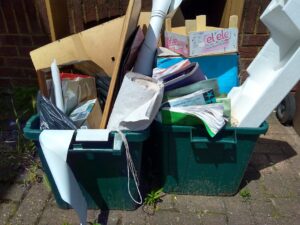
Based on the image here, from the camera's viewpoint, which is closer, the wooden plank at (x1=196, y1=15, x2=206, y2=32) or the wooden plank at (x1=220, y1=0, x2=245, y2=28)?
the wooden plank at (x1=196, y1=15, x2=206, y2=32)

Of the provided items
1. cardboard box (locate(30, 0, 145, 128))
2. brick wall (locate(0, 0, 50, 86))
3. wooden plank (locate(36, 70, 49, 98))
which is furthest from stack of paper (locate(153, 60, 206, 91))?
brick wall (locate(0, 0, 50, 86))

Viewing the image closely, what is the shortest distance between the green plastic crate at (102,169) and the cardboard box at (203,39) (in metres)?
0.68

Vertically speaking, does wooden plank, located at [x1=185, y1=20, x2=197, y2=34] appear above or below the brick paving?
above

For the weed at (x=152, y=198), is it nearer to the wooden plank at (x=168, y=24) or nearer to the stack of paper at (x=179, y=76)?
the stack of paper at (x=179, y=76)

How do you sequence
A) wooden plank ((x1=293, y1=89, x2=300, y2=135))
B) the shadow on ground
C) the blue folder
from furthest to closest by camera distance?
wooden plank ((x1=293, y1=89, x2=300, y2=135)) < the shadow on ground < the blue folder

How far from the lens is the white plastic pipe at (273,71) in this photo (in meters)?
1.63

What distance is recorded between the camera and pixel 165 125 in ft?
5.68

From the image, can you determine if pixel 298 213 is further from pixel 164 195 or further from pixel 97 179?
pixel 97 179

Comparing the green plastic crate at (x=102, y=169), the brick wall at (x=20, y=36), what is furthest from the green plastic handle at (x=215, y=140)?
the brick wall at (x=20, y=36)

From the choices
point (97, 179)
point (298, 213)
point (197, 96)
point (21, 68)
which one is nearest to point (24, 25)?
point (21, 68)

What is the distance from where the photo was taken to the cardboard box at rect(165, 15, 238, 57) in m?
1.94

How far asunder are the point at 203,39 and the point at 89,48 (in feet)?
2.46

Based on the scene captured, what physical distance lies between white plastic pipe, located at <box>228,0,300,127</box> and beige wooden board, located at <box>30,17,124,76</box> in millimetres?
843

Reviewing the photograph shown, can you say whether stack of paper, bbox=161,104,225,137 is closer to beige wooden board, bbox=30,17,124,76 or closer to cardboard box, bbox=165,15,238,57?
cardboard box, bbox=165,15,238,57
